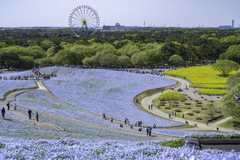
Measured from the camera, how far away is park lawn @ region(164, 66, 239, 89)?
3629 inches

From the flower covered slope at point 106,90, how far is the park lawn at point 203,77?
1049 cm

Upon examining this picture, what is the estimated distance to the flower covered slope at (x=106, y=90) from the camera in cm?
5728

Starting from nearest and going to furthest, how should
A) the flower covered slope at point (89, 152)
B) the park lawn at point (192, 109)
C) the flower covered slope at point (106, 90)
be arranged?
the flower covered slope at point (89, 152), the flower covered slope at point (106, 90), the park lawn at point (192, 109)

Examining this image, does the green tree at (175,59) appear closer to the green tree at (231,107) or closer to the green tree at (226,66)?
the green tree at (226,66)

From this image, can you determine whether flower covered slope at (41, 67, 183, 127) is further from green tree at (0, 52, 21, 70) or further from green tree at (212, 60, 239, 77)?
green tree at (0, 52, 21, 70)

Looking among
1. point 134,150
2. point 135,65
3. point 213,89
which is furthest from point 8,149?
point 135,65

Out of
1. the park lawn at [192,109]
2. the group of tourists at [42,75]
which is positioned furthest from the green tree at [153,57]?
the park lawn at [192,109]

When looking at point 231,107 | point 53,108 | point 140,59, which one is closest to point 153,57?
point 140,59

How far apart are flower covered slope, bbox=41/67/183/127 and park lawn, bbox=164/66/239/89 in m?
10.5

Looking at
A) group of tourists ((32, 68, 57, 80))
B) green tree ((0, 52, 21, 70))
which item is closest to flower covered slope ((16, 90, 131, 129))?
group of tourists ((32, 68, 57, 80))

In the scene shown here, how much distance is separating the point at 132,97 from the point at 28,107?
101 ft

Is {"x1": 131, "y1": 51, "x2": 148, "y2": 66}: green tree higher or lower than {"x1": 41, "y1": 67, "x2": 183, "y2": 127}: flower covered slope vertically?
higher

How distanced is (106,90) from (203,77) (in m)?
46.7

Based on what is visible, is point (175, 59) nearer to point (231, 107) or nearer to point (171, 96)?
point (171, 96)
